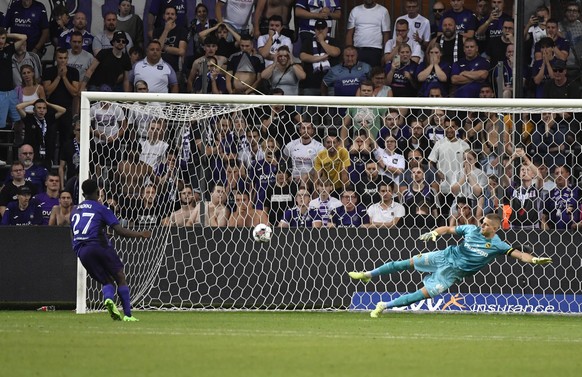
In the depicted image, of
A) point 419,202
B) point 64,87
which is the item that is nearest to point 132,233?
point 419,202

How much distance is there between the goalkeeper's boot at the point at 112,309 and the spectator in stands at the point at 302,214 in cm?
378

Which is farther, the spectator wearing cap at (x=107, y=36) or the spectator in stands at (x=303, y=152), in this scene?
the spectator wearing cap at (x=107, y=36)

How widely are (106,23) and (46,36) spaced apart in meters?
1.14

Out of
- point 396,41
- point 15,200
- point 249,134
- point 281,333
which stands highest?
point 396,41

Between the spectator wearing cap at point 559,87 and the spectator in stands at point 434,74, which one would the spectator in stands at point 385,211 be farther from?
the spectator wearing cap at point 559,87

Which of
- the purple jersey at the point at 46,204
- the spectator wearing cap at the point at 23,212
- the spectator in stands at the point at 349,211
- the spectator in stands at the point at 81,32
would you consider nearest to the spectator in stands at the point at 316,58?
the spectator in stands at the point at 349,211

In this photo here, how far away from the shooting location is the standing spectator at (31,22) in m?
20.8

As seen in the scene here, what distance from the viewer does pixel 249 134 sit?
1784 centimetres

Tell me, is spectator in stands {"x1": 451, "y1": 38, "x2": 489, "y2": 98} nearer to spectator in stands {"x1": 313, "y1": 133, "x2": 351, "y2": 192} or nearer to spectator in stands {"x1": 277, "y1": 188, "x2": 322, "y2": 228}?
spectator in stands {"x1": 313, "y1": 133, "x2": 351, "y2": 192}

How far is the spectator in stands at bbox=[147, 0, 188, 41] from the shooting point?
68.7 feet

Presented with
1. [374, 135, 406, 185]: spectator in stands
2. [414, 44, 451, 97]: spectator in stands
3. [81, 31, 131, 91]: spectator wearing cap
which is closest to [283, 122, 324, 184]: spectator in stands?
[374, 135, 406, 185]: spectator in stands

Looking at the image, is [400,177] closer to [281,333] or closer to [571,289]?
[571,289]

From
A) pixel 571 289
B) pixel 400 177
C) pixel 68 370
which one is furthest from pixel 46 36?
pixel 68 370

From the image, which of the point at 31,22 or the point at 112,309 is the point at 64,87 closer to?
the point at 31,22
